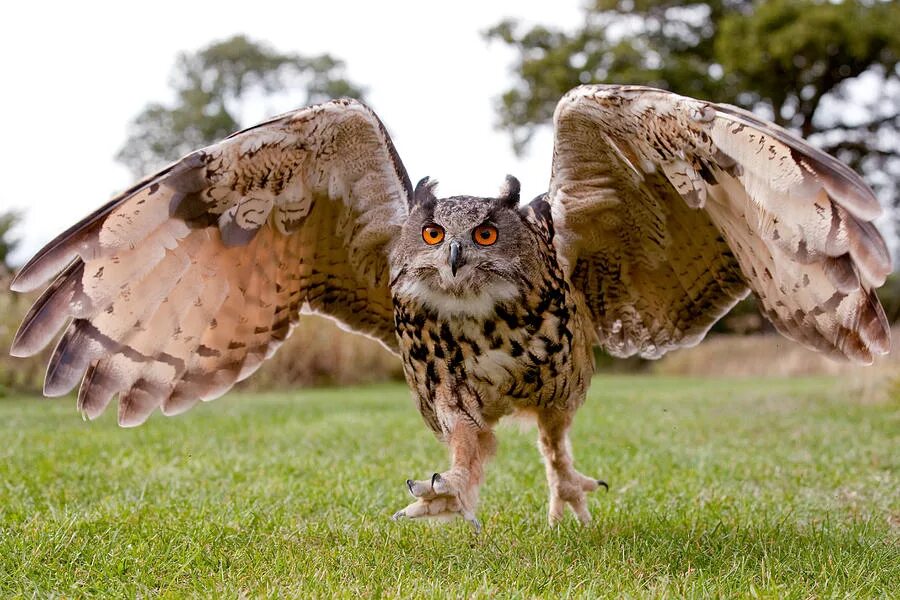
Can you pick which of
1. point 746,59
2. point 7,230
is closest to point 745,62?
point 746,59

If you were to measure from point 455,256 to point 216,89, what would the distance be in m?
42.8

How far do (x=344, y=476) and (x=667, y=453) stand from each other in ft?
8.74

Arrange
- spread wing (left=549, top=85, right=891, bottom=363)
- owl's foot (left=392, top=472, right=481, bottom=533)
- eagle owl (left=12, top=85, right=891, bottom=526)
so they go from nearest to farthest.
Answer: spread wing (left=549, top=85, right=891, bottom=363)
eagle owl (left=12, top=85, right=891, bottom=526)
owl's foot (left=392, top=472, right=481, bottom=533)

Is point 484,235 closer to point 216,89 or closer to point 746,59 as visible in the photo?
point 746,59

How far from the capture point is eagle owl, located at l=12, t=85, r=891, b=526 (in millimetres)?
3092

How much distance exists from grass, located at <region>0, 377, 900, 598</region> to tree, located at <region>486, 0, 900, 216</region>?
68.9ft

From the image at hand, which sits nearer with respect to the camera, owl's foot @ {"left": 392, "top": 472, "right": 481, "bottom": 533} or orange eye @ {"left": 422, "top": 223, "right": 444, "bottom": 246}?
owl's foot @ {"left": 392, "top": 472, "right": 481, "bottom": 533}

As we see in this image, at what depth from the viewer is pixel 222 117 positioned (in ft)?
140

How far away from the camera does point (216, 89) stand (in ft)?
142

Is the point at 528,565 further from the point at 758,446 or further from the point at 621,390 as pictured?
the point at 621,390

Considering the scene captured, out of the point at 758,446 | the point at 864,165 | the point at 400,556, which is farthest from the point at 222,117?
the point at 400,556

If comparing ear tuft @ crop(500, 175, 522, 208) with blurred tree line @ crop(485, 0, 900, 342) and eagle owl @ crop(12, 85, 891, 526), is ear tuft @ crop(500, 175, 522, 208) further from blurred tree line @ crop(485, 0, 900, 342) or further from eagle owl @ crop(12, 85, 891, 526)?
blurred tree line @ crop(485, 0, 900, 342)

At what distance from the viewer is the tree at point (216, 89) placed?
139 feet

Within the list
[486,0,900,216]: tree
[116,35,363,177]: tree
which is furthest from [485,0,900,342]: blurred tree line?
[116,35,363,177]: tree
